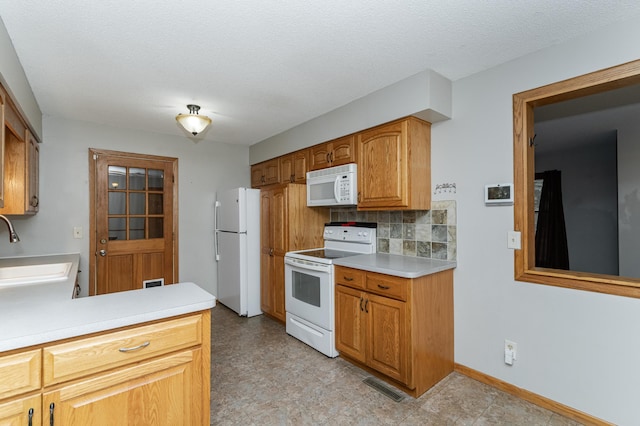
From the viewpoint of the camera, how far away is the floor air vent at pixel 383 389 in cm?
213

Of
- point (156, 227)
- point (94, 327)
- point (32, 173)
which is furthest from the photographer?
point (156, 227)

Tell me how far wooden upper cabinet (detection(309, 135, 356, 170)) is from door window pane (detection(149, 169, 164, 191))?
6.48 ft

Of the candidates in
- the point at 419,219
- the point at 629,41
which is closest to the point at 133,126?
the point at 419,219

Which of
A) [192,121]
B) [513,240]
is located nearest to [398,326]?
[513,240]

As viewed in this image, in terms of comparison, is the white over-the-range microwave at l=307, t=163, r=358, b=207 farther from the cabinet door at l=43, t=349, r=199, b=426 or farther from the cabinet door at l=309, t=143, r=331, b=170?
the cabinet door at l=43, t=349, r=199, b=426

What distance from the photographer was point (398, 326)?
2188 millimetres

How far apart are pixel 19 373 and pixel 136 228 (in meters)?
2.91

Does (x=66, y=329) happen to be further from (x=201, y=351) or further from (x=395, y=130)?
(x=395, y=130)

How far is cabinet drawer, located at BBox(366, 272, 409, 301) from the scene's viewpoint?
2.15 metres

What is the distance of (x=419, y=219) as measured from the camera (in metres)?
2.75

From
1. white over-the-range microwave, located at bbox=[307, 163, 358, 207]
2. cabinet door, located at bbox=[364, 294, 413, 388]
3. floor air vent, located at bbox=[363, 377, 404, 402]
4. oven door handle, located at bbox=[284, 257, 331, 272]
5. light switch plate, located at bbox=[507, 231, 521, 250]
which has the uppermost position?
white over-the-range microwave, located at bbox=[307, 163, 358, 207]

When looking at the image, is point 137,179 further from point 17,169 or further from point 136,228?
point 17,169

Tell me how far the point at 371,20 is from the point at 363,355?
234 centimetres

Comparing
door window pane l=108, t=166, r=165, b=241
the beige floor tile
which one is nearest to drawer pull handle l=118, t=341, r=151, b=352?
the beige floor tile
